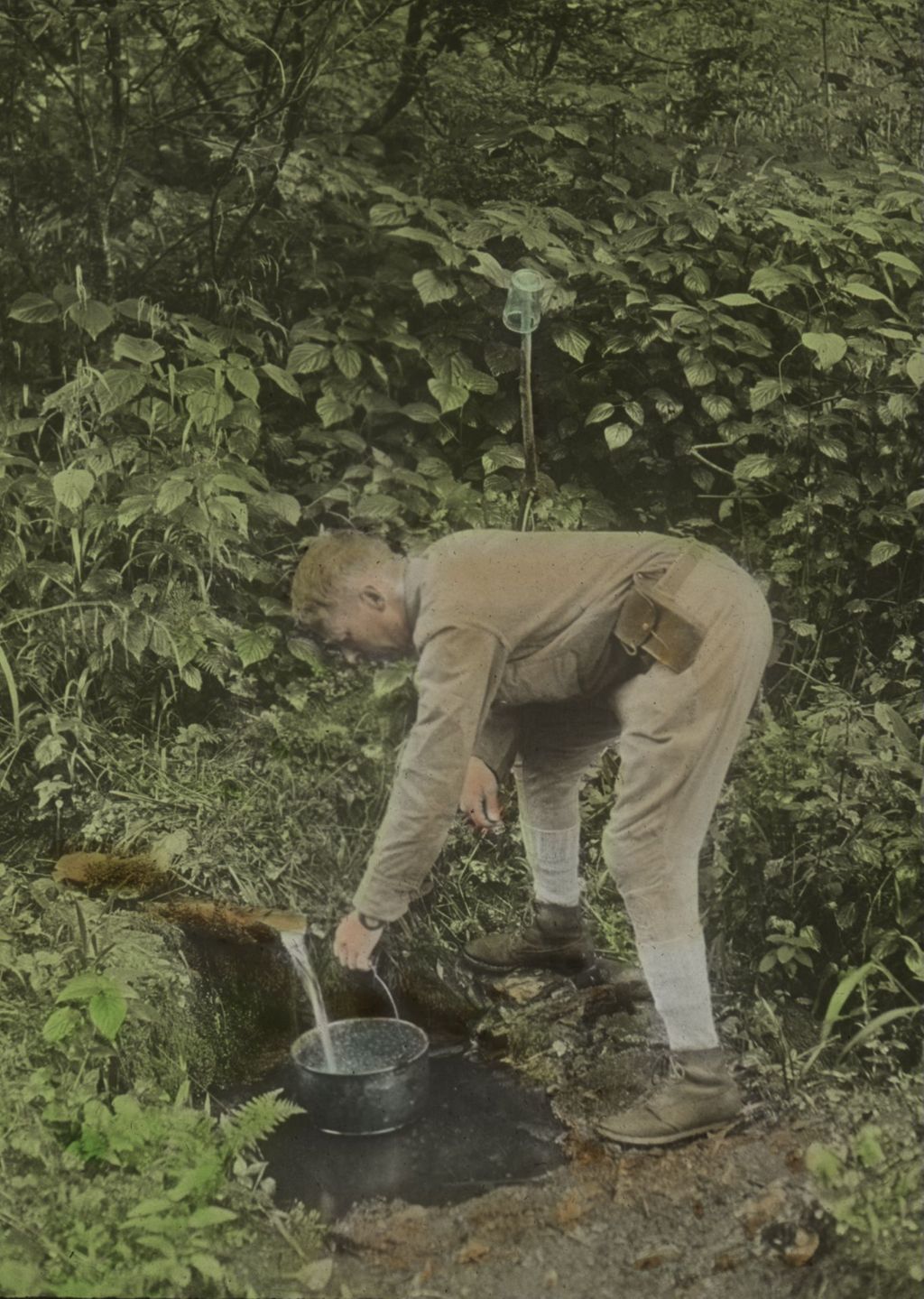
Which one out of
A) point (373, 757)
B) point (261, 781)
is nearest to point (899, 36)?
point (373, 757)

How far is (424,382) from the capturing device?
288 cm

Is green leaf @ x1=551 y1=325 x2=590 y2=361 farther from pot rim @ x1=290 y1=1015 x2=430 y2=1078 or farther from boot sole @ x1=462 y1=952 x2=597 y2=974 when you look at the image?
pot rim @ x1=290 y1=1015 x2=430 y2=1078

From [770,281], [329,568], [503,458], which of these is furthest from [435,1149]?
[770,281]

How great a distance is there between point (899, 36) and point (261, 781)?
7.48 feet

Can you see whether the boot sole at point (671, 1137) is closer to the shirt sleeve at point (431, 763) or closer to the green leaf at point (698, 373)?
the shirt sleeve at point (431, 763)

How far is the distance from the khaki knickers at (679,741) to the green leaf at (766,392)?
43 centimetres

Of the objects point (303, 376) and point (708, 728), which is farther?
point (303, 376)

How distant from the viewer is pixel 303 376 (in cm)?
295

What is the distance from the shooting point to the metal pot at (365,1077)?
2.50 metres

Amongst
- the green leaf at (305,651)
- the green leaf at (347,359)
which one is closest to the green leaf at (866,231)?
the green leaf at (347,359)

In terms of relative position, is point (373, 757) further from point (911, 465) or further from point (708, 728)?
point (911, 465)

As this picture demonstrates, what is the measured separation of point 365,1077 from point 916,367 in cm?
Result: 197

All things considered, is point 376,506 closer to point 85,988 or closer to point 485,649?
point 485,649

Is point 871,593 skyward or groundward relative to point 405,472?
groundward
